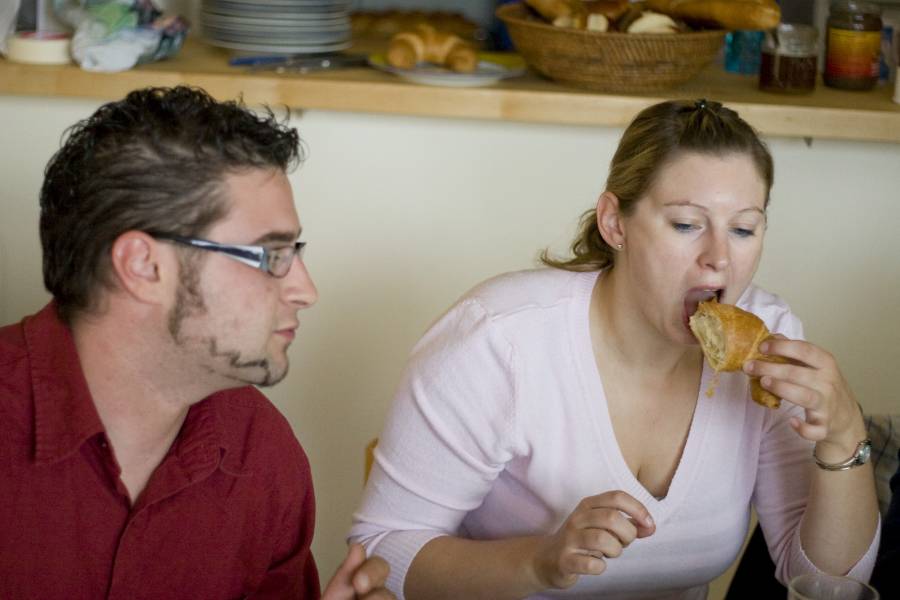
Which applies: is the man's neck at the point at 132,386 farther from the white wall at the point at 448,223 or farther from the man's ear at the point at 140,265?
the white wall at the point at 448,223

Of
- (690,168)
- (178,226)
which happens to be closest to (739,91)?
(690,168)

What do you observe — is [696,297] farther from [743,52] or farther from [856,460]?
[743,52]

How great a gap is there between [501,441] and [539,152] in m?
0.97

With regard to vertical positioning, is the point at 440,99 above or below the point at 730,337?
above

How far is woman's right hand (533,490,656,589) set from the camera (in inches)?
53.9

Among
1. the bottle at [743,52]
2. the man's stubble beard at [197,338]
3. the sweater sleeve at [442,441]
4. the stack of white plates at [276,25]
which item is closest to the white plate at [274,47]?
the stack of white plates at [276,25]

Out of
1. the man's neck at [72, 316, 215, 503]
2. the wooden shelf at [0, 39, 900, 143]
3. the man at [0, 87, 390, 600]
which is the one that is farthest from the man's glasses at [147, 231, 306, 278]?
the wooden shelf at [0, 39, 900, 143]

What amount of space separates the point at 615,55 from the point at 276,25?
25.8 inches

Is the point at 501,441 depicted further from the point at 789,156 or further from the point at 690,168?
the point at 789,156

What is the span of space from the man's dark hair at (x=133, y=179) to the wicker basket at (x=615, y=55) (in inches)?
41.4

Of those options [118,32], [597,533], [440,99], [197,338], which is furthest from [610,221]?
[118,32]

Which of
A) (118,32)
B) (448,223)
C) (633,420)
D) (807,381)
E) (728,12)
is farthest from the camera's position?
(448,223)

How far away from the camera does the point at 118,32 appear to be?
7.92 feet

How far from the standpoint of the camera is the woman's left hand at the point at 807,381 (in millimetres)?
1532
